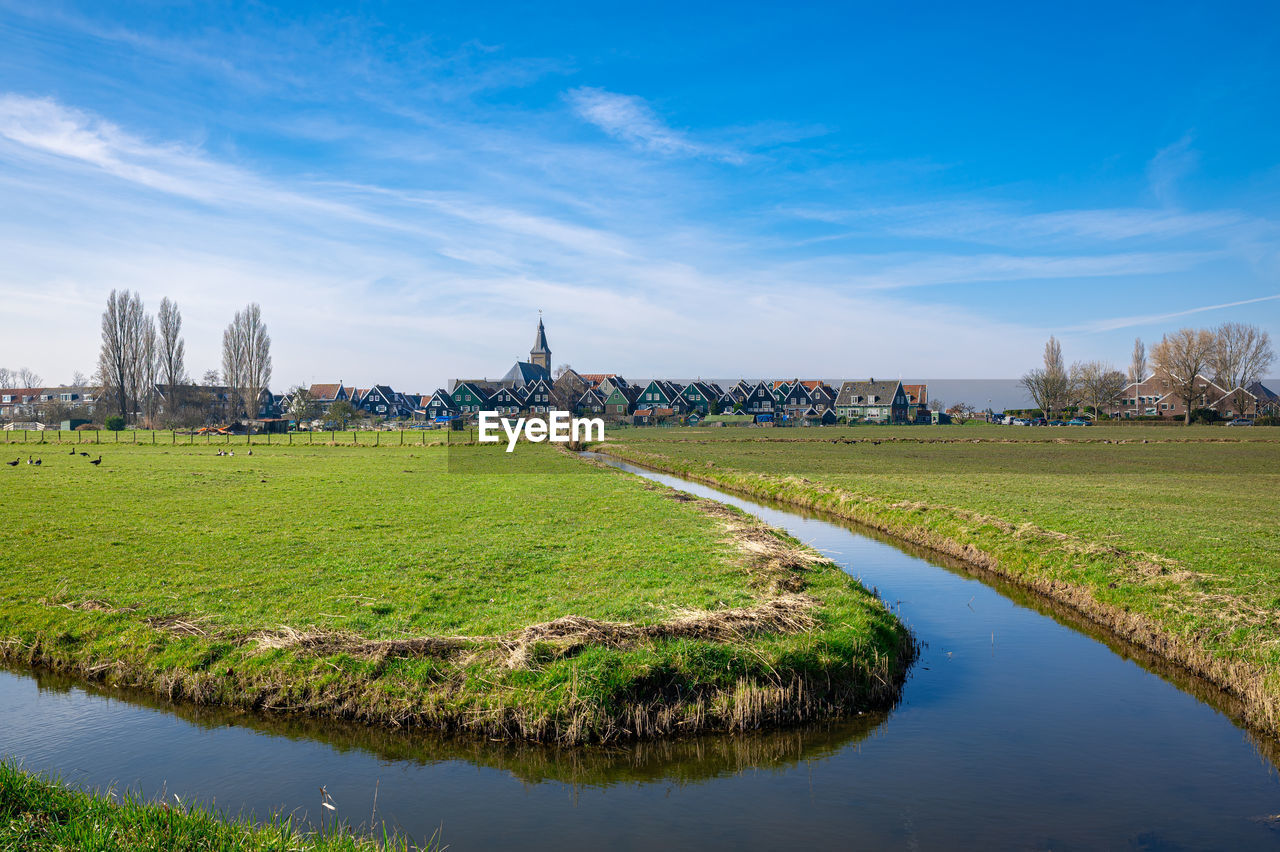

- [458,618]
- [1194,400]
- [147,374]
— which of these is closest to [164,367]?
[147,374]

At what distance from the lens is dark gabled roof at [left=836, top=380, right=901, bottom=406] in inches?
5364

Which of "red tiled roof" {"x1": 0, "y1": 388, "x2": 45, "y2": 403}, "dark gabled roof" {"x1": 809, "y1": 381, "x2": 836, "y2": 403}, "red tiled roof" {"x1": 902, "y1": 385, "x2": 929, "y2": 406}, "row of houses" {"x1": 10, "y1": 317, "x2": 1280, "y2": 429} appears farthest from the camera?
"red tiled roof" {"x1": 0, "y1": 388, "x2": 45, "y2": 403}

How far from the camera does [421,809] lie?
25.6 feet

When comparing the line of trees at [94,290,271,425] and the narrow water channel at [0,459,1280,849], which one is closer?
the narrow water channel at [0,459,1280,849]

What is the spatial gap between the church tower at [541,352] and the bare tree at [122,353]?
84.5 m

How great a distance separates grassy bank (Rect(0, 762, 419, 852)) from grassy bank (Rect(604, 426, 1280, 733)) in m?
11.2

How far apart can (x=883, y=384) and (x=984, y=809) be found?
13671 centimetres

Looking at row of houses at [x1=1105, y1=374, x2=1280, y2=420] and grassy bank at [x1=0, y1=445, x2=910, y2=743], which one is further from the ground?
row of houses at [x1=1105, y1=374, x2=1280, y2=420]

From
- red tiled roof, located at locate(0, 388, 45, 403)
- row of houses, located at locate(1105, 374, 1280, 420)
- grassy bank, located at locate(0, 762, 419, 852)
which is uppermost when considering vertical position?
red tiled roof, located at locate(0, 388, 45, 403)

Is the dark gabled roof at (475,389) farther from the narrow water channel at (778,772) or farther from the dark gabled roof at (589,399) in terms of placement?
the narrow water channel at (778,772)

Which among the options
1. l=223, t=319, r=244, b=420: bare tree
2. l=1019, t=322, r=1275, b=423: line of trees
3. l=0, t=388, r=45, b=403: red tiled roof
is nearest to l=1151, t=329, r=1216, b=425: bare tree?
l=1019, t=322, r=1275, b=423: line of trees

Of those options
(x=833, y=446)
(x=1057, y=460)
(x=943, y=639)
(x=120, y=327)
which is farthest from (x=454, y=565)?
(x=120, y=327)

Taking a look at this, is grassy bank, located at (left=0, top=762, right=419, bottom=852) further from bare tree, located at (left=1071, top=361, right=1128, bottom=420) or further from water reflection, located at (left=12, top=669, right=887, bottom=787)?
bare tree, located at (left=1071, top=361, right=1128, bottom=420)

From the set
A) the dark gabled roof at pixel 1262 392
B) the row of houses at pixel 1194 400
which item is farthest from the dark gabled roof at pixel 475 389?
the dark gabled roof at pixel 1262 392
